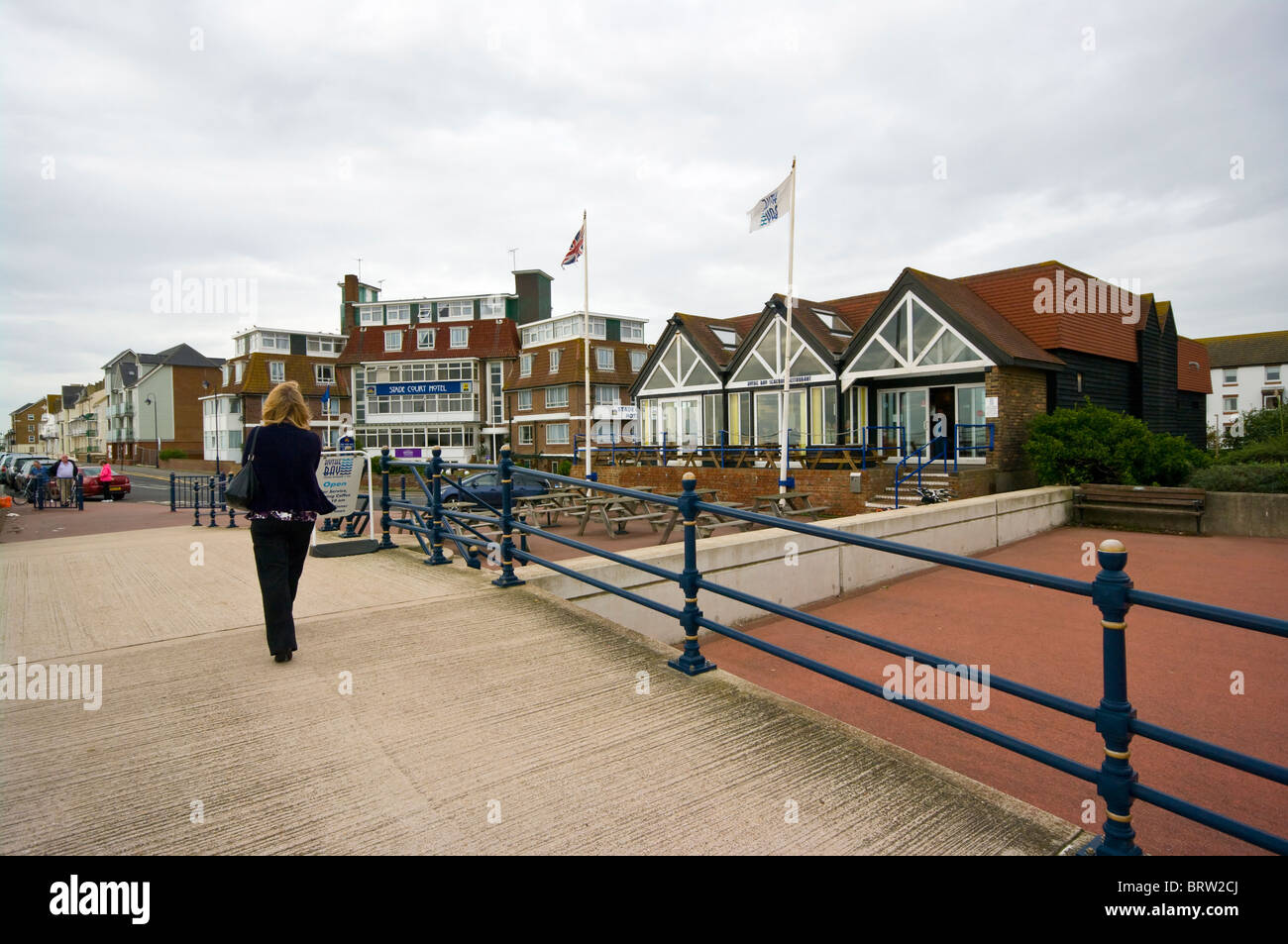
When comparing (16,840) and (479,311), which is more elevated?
(479,311)

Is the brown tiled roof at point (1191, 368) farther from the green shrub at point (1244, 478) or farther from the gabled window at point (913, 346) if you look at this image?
the green shrub at point (1244, 478)

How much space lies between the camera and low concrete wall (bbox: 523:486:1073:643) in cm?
756

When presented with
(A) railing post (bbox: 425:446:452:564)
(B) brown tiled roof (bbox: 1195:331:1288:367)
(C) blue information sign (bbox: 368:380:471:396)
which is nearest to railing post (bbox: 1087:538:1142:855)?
(A) railing post (bbox: 425:446:452:564)

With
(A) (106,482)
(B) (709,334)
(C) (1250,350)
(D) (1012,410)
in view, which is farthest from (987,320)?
(C) (1250,350)

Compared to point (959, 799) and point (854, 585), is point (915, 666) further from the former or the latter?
point (959, 799)

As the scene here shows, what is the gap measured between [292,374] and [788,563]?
60069 mm

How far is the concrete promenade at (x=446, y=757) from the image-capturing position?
9.51ft

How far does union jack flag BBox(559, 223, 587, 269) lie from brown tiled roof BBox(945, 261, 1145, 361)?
13.3 metres

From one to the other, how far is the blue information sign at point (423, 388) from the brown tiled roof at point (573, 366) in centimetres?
392

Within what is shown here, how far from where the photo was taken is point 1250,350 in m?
64.8
